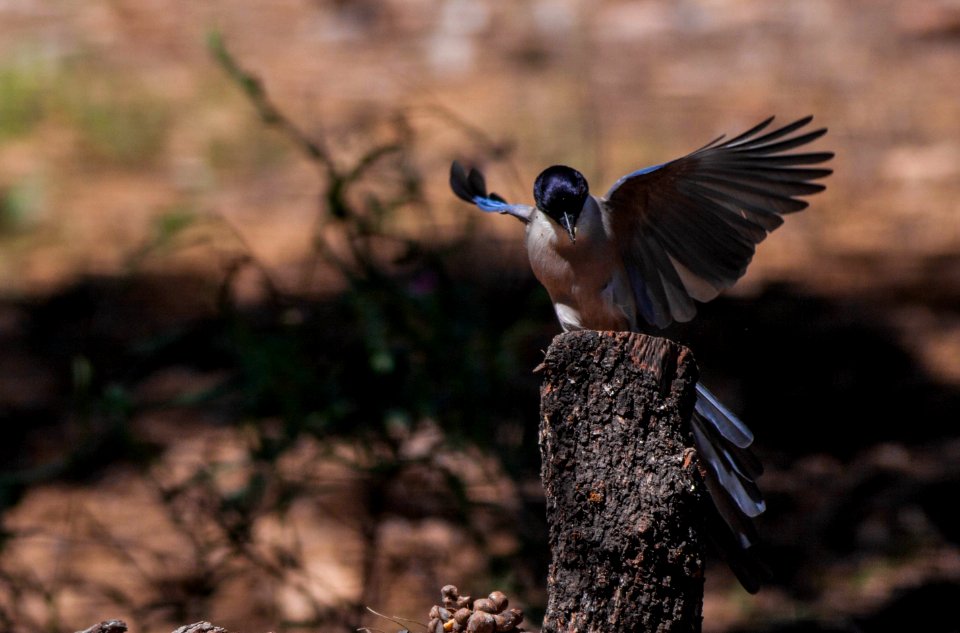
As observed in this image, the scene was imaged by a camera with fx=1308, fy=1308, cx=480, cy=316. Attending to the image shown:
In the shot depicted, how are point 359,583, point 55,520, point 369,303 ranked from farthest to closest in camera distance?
1. point 55,520
2. point 359,583
3. point 369,303

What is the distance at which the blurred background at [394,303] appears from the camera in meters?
3.64

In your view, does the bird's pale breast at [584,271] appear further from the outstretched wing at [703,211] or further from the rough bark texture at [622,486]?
the rough bark texture at [622,486]

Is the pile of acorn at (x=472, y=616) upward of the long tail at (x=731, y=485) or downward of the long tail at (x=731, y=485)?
downward

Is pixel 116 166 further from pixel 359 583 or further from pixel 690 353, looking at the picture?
pixel 690 353

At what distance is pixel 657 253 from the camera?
2.56 metres

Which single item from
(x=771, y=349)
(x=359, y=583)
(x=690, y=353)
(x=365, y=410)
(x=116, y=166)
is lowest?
(x=690, y=353)

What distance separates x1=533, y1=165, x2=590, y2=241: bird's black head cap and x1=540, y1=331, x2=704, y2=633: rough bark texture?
0.48 m

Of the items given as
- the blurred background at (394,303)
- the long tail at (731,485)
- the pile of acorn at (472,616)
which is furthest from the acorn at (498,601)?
the blurred background at (394,303)

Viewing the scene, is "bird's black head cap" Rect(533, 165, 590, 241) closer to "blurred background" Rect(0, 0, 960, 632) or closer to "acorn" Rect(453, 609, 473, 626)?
"acorn" Rect(453, 609, 473, 626)

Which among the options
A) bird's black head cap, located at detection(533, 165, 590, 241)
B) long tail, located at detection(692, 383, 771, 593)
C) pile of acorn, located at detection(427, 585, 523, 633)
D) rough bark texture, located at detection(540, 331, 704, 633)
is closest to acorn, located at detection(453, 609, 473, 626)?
pile of acorn, located at detection(427, 585, 523, 633)

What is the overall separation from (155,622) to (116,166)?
3.95 m

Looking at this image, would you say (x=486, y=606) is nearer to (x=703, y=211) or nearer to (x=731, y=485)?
(x=731, y=485)

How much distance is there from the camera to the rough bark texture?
6.11 ft

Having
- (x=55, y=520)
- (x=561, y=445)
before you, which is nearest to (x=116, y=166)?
(x=55, y=520)
